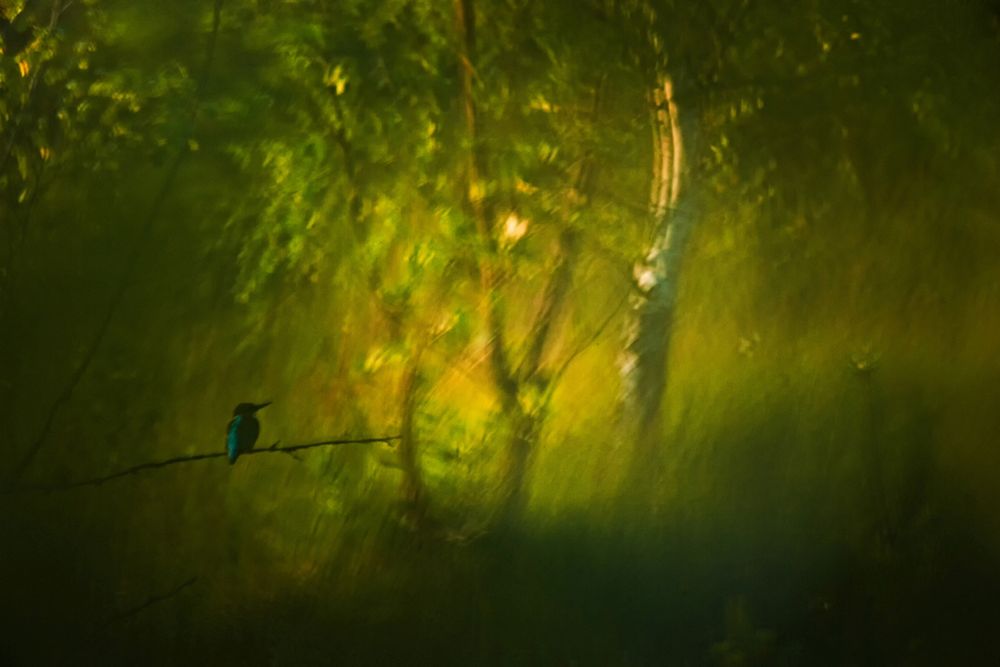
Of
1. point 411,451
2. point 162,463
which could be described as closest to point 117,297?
point 162,463

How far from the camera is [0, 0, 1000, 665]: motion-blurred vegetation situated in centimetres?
234

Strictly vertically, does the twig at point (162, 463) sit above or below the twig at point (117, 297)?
below

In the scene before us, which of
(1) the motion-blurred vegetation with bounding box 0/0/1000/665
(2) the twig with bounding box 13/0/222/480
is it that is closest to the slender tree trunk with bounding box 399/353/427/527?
(1) the motion-blurred vegetation with bounding box 0/0/1000/665

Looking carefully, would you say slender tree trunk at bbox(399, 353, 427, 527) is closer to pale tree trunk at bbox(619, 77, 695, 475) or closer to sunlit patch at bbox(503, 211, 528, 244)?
sunlit patch at bbox(503, 211, 528, 244)

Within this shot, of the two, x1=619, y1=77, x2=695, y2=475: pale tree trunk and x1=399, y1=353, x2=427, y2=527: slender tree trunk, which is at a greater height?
x1=619, y1=77, x2=695, y2=475: pale tree trunk

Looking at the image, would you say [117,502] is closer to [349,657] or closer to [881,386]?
[349,657]

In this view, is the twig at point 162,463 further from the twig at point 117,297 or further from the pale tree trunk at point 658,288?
the pale tree trunk at point 658,288

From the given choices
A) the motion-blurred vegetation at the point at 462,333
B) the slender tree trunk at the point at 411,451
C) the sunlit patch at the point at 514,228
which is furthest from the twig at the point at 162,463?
the sunlit patch at the point at 514,228

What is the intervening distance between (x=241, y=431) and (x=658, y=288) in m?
1.12

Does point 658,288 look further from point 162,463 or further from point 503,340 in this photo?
point 162,463

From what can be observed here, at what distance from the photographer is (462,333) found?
2422 mm

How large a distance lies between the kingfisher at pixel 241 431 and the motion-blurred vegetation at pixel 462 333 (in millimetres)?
33

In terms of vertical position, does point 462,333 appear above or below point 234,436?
above

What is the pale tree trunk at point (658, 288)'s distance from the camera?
2502mm
